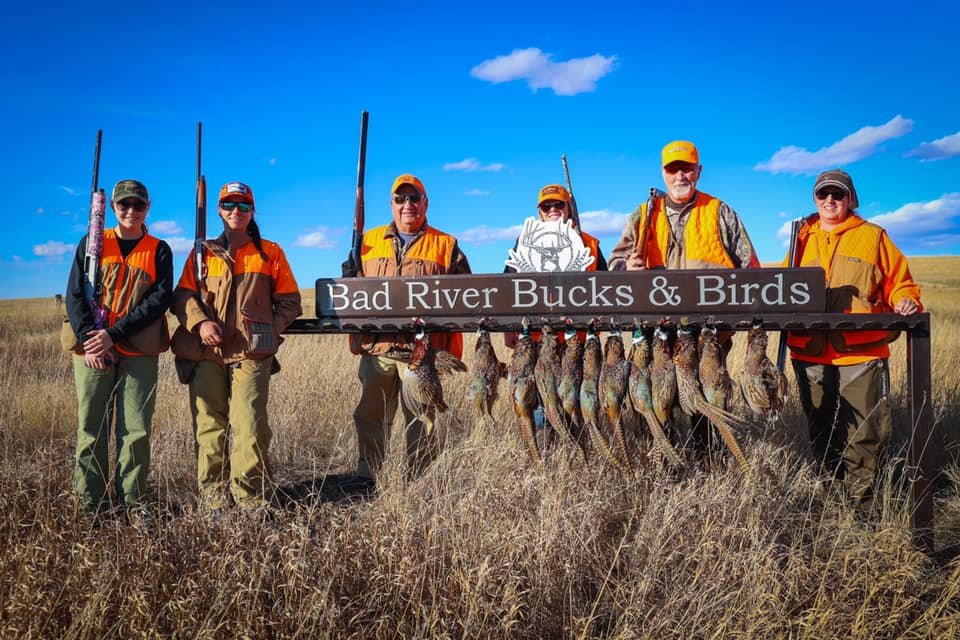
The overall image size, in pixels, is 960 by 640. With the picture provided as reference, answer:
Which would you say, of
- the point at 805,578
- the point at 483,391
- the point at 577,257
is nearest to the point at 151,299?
the point at 483,391

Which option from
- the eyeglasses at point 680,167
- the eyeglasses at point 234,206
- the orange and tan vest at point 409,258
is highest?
the eyeglasses at point 680,167

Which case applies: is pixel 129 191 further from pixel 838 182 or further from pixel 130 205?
pixel 838 182

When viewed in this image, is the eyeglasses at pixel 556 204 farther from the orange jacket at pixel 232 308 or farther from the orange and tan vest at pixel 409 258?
the orange jacket at pixel 232 308

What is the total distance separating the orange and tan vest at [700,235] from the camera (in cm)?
484

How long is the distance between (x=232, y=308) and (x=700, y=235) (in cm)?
357

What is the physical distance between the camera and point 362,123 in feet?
17.5

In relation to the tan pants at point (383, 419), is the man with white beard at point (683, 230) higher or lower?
higher

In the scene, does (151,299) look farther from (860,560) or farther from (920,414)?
(920,414)

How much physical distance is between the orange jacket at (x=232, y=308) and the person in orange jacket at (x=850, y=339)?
12.8 feet

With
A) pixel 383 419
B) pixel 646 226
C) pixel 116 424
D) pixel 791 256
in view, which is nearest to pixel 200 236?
pixel 116 424

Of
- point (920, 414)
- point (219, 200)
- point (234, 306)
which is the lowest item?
point (920, 414)

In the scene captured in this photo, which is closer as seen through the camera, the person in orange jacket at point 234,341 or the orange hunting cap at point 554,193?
the person in orange jacket at point 234,341

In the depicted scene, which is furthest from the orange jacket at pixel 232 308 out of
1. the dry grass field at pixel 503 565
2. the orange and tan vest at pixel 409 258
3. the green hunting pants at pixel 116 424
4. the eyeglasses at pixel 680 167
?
the eyeglasses at pixel 680 167

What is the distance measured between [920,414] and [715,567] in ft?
6.47
